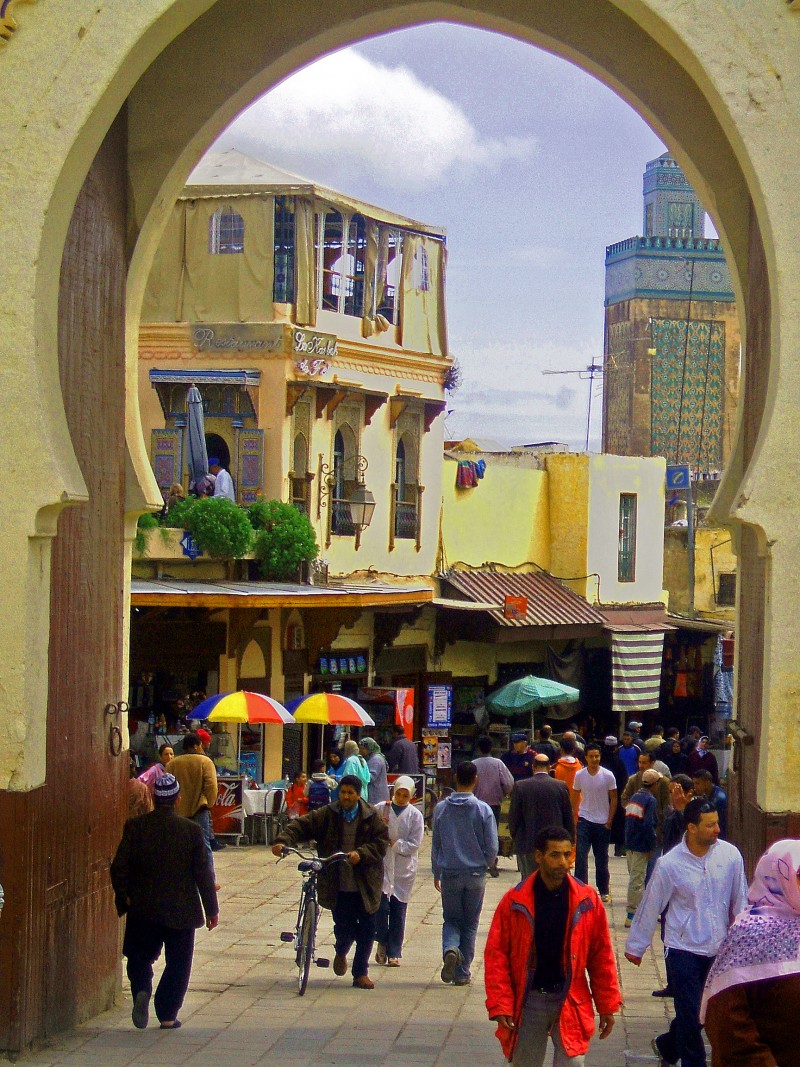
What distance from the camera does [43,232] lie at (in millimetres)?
6926

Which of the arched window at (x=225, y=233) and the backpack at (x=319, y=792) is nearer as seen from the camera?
the backpack at (x=319, y=792)

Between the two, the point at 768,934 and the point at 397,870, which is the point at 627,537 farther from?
the point at 768,934

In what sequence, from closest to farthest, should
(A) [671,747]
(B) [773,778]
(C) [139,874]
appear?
(B) [773,778] < (C) [139,874] < (A) [671,747]

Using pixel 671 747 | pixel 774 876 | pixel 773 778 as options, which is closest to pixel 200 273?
pixel 671 747

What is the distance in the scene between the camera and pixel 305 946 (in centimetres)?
916

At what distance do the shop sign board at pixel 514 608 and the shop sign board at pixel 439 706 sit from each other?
2207 millimetres

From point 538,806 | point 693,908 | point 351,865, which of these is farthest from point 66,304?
Answer: point 538,806

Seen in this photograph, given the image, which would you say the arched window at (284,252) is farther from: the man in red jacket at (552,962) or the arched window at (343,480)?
the man in red jacket at (552,962)

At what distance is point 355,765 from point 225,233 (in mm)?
8368

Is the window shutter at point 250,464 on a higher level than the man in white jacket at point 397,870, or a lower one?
higher

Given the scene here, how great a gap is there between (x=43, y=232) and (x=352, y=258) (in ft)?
48.8

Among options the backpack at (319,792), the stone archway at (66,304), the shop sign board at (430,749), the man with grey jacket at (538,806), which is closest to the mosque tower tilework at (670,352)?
the shop sign board at (430,749)

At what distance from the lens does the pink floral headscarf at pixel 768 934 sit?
463 centimetres

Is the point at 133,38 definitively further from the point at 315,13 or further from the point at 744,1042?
the point at 744,1042
